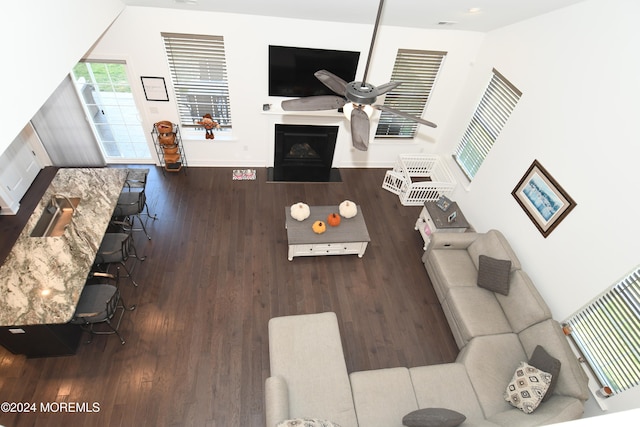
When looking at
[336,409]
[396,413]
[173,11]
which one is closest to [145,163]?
[173,11]

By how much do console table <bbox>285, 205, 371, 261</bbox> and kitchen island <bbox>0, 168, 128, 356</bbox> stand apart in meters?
2.35

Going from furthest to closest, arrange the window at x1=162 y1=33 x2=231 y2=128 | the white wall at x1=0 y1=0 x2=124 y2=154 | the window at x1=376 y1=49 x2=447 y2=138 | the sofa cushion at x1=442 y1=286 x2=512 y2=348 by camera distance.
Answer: the window at x1=376 y1=49 x2=447 y2=138 → the window at x1=162 y1=33 x2=231 y2=128 → the sofa cushion at x1=442 y1=286 x2=512 y2=348 → the white wall at x1=0 y1=0 x2=124 y2=154

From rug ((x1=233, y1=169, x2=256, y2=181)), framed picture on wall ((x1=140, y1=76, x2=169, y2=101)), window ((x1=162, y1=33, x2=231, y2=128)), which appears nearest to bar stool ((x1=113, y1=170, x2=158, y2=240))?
framed picture on wall ((x1=140, y1=76, x2=169, y2=101))

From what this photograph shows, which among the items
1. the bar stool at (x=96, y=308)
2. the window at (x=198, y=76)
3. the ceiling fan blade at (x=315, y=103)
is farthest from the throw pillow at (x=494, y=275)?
the window at (x=198, y=76)

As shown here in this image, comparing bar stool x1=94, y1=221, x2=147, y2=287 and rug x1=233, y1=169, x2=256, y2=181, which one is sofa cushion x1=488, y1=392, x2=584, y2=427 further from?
rug x1=233, y1=169, x2=256, y2=181

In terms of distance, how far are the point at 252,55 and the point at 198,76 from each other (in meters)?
0.97

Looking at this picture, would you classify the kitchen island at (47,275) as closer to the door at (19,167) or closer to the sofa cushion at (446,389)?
the door at (19,167)

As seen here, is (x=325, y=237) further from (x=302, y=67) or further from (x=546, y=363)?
(x=546, y=363)

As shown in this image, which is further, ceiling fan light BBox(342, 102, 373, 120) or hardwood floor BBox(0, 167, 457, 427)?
hardwood floor BBox(0, 167, 457, 427)

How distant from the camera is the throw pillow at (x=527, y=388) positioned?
317 centimetres

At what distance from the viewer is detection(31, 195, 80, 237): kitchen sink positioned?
394 cm

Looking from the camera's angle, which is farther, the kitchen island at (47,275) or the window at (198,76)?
the window at (198,76)

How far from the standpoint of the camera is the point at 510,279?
13.8 feet

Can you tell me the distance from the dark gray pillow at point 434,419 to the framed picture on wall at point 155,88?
554 centimetres
